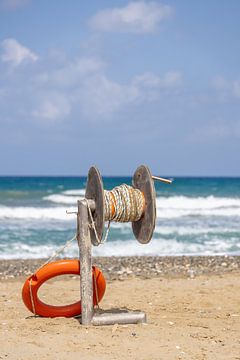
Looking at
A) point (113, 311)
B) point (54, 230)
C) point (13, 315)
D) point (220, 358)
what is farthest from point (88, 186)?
point (54, 230)

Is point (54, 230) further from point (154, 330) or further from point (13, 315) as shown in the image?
point (154, 330)

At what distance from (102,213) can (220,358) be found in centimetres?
215

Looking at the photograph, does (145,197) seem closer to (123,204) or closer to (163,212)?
(123,204)

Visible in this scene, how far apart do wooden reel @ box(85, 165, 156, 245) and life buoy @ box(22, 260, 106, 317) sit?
433mm

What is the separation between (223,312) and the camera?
853cm

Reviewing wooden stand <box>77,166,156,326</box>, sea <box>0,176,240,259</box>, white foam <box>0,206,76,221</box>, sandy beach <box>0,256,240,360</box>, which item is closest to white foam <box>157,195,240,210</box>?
sea <box>0,176,240,259</box>

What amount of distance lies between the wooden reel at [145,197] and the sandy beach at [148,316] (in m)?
1.12

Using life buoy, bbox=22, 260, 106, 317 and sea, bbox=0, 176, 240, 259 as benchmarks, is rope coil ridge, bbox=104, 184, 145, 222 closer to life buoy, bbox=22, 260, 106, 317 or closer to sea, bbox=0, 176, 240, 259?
life buoy, bbox=22, 260, 106, 317

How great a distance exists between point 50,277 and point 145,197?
1562 millimetres

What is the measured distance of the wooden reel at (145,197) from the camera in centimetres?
731

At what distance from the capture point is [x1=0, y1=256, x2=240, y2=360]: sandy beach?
6.30 metres

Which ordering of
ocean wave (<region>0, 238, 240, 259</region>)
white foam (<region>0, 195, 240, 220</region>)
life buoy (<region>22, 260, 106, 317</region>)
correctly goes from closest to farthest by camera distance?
life buoy (<region>22, 260, 106, 317</region>) < ocean wave (<region>0, 238, 240, 259</region>) < white foam (<region>0, 195, 240, 220</region>)

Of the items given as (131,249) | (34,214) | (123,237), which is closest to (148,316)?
(131,249)

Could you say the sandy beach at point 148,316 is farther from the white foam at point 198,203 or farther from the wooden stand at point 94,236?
the white foam at point 198,203
